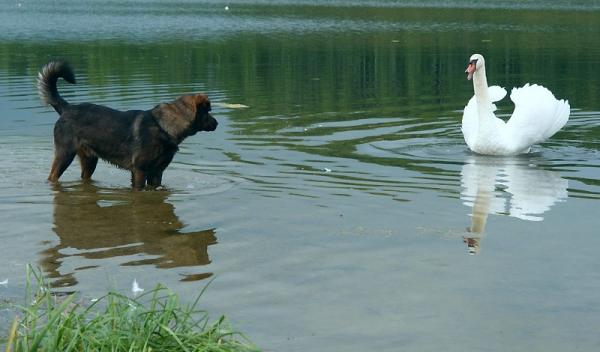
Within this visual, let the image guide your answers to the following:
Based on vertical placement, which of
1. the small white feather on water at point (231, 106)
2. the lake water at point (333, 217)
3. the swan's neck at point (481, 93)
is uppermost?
the swan's neck at point (481, 93)

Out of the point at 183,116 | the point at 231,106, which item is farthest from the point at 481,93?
the point at 231,106

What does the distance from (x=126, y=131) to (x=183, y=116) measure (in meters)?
0.57

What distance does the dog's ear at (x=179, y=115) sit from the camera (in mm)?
10906

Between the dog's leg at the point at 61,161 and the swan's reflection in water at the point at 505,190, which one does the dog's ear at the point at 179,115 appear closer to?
the dog's leg at the point at 61,161

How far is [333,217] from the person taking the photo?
378 inches

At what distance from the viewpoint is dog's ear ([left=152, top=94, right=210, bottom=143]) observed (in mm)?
10906

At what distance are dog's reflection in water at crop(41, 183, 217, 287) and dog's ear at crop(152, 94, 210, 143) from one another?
2.04 ft

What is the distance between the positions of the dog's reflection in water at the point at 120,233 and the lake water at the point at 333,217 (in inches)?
1.2

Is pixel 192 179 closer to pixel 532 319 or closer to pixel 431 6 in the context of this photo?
pixel 532 319

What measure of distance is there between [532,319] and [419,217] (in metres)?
2.99

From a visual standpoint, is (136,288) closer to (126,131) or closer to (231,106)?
(126,131)

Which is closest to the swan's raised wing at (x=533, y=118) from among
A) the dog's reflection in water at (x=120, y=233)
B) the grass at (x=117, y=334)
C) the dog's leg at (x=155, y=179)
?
the dog's leg at (x=155, y=179)

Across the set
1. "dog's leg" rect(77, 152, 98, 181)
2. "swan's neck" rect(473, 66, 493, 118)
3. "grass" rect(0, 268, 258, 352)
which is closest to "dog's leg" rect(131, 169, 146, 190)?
"dog's leg" rect(77, 152, 98, 181)

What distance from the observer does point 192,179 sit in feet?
37.8
